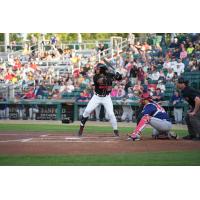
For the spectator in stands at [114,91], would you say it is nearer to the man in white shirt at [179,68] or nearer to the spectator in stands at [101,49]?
the spectator in stands at [101,49]

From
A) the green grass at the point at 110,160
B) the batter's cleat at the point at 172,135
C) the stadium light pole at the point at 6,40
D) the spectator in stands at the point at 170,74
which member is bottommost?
the green grass at the point at 110,160

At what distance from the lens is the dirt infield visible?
865cm

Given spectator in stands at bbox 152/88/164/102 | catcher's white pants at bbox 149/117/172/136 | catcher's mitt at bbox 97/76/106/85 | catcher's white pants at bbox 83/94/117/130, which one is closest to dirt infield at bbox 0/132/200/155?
catcher's white pants at bbox 149/117/172/136

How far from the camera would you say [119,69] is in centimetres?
1038

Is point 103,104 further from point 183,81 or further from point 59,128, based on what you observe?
point 183,81

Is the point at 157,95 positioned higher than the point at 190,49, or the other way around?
the point at 190,49

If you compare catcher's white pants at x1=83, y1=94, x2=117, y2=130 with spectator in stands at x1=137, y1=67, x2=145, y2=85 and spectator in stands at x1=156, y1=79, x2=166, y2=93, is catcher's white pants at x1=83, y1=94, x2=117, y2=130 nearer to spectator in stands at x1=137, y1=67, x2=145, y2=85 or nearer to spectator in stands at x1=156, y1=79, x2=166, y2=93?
spectator in stands at x1=137, y1=67, x2=145, y2=85

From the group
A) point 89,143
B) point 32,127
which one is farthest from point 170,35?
point 32,127

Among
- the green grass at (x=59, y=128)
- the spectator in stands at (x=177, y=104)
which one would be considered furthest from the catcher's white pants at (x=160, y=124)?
the spectator in stands at (x=177, y=104)

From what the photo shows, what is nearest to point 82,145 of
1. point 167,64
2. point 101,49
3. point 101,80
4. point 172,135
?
point 101,80

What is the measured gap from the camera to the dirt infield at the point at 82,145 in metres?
8.65

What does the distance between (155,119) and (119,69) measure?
120 centimetres

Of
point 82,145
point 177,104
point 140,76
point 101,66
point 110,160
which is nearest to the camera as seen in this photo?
point 110,160

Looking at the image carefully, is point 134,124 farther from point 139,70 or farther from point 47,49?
point 47,49
